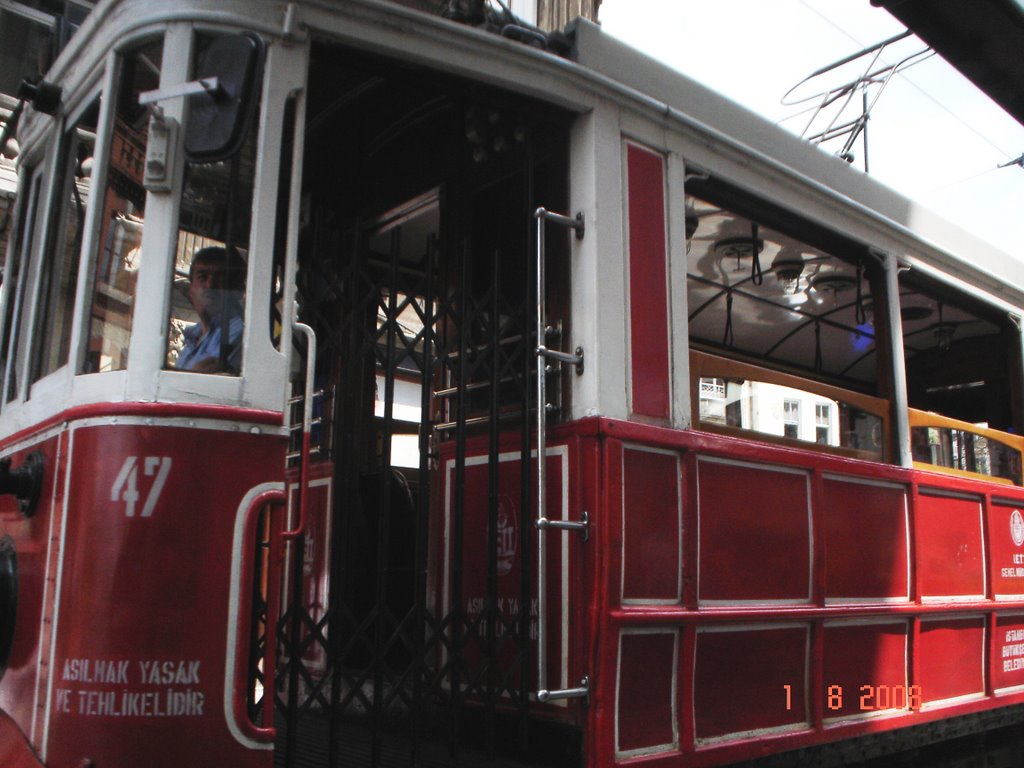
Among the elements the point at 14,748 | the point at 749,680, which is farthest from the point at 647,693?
the point at 14,748

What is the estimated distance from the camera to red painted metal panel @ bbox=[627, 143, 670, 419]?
327 centimetres

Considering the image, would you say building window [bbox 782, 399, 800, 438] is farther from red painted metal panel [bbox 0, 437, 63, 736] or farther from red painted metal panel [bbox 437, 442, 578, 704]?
red painted metal panel [bbox 0, 437, 63, 736]

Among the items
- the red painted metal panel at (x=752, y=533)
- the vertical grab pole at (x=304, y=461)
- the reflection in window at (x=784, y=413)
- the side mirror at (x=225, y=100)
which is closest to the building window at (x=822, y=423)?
the reflection in window at (x=784, y=413)

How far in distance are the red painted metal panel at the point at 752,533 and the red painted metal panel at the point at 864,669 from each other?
30 centimetres

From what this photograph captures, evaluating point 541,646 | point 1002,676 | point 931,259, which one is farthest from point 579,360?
point 1002,676

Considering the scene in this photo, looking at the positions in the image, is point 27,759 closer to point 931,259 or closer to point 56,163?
point 56,163

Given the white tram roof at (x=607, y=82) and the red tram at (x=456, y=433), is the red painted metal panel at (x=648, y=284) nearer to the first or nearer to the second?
the red tram at (x=456, y=433)

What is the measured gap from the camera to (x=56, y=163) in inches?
121

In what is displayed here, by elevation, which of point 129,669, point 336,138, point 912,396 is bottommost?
point 129,669

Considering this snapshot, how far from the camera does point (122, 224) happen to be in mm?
2629

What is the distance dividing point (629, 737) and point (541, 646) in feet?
1.49

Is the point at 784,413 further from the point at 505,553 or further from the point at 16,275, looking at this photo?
the point at 16,275

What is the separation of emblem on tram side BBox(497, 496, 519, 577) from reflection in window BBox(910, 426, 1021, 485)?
2.10 m
